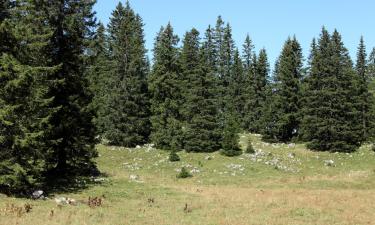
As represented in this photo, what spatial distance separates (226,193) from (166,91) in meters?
34.4

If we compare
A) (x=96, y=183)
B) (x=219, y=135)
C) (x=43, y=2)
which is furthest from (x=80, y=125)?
(x=219, y=135)

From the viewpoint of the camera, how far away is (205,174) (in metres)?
45.3

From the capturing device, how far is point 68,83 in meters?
34.3

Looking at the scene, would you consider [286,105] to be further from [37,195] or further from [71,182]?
[37,195]

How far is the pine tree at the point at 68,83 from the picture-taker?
33.9 meters

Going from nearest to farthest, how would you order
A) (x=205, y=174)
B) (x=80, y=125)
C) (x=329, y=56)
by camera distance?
1. (x=80, y=125)
2. (x=205, y=174)
3. (x=329, y=56)

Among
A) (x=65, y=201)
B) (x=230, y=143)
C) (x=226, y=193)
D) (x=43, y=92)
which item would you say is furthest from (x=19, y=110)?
(x=230, y=143)

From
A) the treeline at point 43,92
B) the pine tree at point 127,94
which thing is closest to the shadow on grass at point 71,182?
the treeline at point 43,92

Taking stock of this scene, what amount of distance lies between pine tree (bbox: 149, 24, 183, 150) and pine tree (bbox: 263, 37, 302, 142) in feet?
47.5

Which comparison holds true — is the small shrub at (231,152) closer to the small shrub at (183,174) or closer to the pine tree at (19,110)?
the small shrub at (183,174)

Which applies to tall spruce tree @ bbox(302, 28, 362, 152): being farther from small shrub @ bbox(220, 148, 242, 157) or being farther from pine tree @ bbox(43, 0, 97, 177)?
pine tree @ bbox(43, 0, 97, 177)

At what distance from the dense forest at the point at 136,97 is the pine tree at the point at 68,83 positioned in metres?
0.08

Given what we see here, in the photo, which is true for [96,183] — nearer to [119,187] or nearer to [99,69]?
[119,187]

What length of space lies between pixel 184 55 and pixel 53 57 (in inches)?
1397
